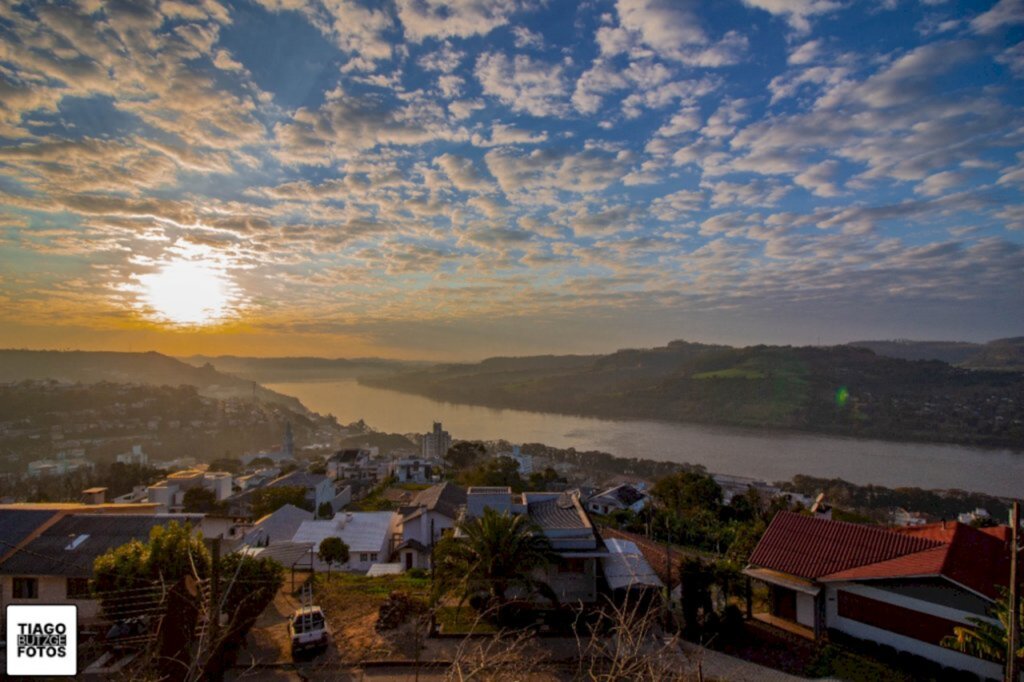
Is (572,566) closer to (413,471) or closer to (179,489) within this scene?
(179,489)

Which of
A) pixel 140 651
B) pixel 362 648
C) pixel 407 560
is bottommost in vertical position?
pixel 407 560

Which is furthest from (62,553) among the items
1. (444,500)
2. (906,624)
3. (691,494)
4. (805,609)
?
(691,494)

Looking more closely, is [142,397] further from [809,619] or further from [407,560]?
[809,619]

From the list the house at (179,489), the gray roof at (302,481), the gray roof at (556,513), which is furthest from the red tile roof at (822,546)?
the house at (179,489)

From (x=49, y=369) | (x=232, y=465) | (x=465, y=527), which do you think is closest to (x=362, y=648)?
(x=465, y=527)

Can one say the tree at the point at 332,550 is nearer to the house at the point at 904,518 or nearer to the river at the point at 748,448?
the house at the point at 904,518

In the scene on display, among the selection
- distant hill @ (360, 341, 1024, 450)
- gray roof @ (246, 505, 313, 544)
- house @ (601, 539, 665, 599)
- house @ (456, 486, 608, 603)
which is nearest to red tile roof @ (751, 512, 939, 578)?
house @ (601, 539, 665, 599)

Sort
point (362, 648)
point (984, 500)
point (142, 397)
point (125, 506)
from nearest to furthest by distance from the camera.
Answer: point (362, 648), point (125, 506), point (984, 500), point (142, 397)
